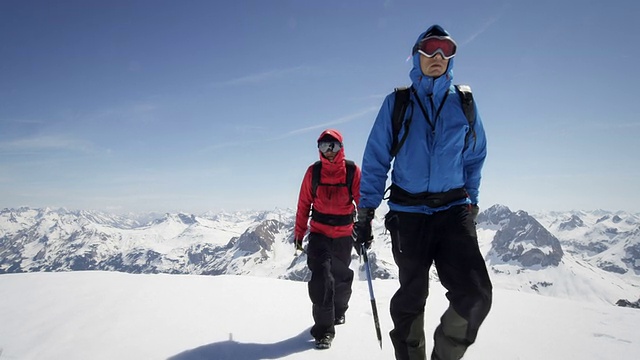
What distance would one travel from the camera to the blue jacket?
13.2 ft

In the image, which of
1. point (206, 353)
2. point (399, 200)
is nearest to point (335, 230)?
point (399, 200)

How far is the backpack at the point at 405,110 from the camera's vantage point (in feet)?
13.6

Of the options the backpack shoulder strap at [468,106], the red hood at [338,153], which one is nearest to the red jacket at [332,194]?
the red hood at [338,153]

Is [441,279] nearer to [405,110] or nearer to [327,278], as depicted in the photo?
[405,110]

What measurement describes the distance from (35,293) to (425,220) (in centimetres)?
815

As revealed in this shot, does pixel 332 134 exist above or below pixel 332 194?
above

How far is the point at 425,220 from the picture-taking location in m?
3.98

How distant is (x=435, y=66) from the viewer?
4.13 metres

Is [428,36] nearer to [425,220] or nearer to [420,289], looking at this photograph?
[425,220]

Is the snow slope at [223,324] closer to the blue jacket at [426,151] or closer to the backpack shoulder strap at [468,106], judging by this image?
the blue jacket at [426,151]

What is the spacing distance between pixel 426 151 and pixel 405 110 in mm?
582

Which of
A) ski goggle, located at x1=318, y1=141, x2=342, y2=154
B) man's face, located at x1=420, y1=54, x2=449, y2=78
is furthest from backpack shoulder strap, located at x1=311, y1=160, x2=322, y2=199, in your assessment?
man's face, located at x1=420, y1=54, x2=449, y2=78

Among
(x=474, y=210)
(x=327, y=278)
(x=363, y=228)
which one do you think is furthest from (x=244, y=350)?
(x=474, y=210)

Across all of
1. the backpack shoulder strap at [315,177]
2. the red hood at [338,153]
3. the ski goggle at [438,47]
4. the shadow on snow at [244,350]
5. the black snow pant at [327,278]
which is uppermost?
the ski goggle at [438,47]
